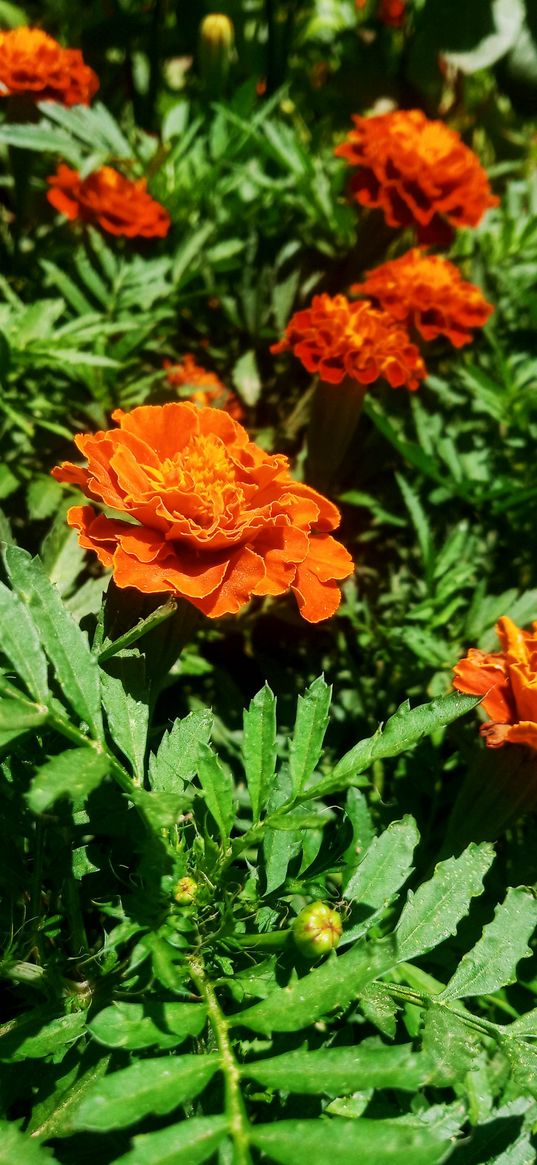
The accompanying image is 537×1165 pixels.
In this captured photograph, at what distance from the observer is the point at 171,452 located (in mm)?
663

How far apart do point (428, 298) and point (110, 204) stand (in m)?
0.42

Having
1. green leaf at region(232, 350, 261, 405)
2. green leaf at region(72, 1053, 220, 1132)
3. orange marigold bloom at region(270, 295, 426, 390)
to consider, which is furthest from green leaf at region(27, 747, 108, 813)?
green leaf at region(232, 350, 261, 405)

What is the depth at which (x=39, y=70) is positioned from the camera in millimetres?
1127

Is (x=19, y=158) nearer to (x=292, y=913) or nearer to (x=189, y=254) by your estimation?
(x=189, y=254)

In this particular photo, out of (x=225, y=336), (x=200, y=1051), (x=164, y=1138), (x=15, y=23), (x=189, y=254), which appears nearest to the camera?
(x=164, y=1138)

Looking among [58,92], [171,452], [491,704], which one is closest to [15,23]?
[58,92]

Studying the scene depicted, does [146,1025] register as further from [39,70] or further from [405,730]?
[39,70]

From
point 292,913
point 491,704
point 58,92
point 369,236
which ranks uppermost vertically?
point 58,92

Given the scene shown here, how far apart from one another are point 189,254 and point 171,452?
1.82 ft

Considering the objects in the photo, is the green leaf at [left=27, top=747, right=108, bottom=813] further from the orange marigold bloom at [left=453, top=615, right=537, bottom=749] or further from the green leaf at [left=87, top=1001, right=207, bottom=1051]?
the orange marigold bloom at [left=453, top=615, right=537, bottom=749]

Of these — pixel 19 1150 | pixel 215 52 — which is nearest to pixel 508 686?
pixel 19 1150

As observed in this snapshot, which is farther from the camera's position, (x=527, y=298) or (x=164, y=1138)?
(x=527, y=298)

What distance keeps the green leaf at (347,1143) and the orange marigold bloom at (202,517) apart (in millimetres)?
281

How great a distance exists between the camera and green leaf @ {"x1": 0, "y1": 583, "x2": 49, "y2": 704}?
1.46 ft
